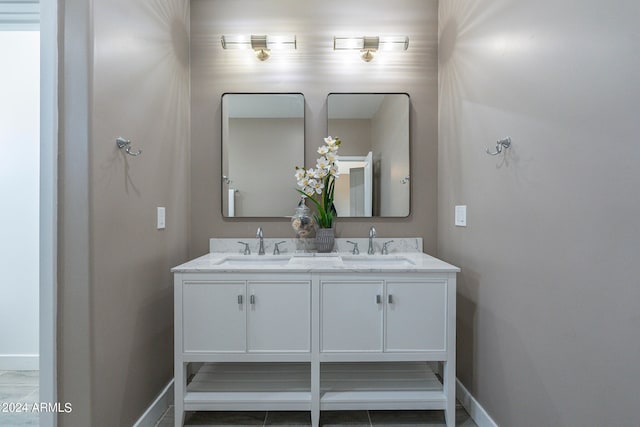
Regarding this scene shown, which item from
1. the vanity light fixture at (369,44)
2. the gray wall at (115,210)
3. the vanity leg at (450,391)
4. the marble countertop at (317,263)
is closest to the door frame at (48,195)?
the gray wall at (115,210)

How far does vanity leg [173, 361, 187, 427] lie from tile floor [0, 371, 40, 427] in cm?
61

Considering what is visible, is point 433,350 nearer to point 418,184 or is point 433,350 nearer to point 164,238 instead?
point 418,184

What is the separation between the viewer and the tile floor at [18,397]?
1.52 metres

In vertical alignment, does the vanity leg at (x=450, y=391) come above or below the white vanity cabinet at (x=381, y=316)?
below

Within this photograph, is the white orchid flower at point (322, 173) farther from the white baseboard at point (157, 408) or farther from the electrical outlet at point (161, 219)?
the white baseboard at point (157, 408)

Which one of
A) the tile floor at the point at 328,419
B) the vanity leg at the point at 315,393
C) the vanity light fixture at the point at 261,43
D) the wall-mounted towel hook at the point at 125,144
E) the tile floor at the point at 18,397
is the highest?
the vanity light fixture at the point at 261,43

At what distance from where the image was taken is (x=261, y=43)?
2.02 m

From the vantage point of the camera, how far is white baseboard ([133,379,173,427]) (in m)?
1.50

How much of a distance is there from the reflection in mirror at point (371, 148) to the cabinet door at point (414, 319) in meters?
0.70

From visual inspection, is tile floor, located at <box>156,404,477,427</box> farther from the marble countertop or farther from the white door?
the white door

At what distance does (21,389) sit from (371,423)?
2.14 meters

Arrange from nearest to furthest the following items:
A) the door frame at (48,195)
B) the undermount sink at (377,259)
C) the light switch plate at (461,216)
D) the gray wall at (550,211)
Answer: the gray wall at (550,211) < the door frame at (48,195) < the light switch plate at (461,216) < the undermount sink at (377,259)

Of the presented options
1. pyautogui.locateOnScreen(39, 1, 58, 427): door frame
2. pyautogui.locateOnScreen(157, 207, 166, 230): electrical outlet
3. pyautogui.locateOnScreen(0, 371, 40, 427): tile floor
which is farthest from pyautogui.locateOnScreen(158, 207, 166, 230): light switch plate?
pyautogui.locateOnScreen(0, 371, 40, 427): tile floor

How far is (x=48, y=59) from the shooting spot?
113 centimetres
